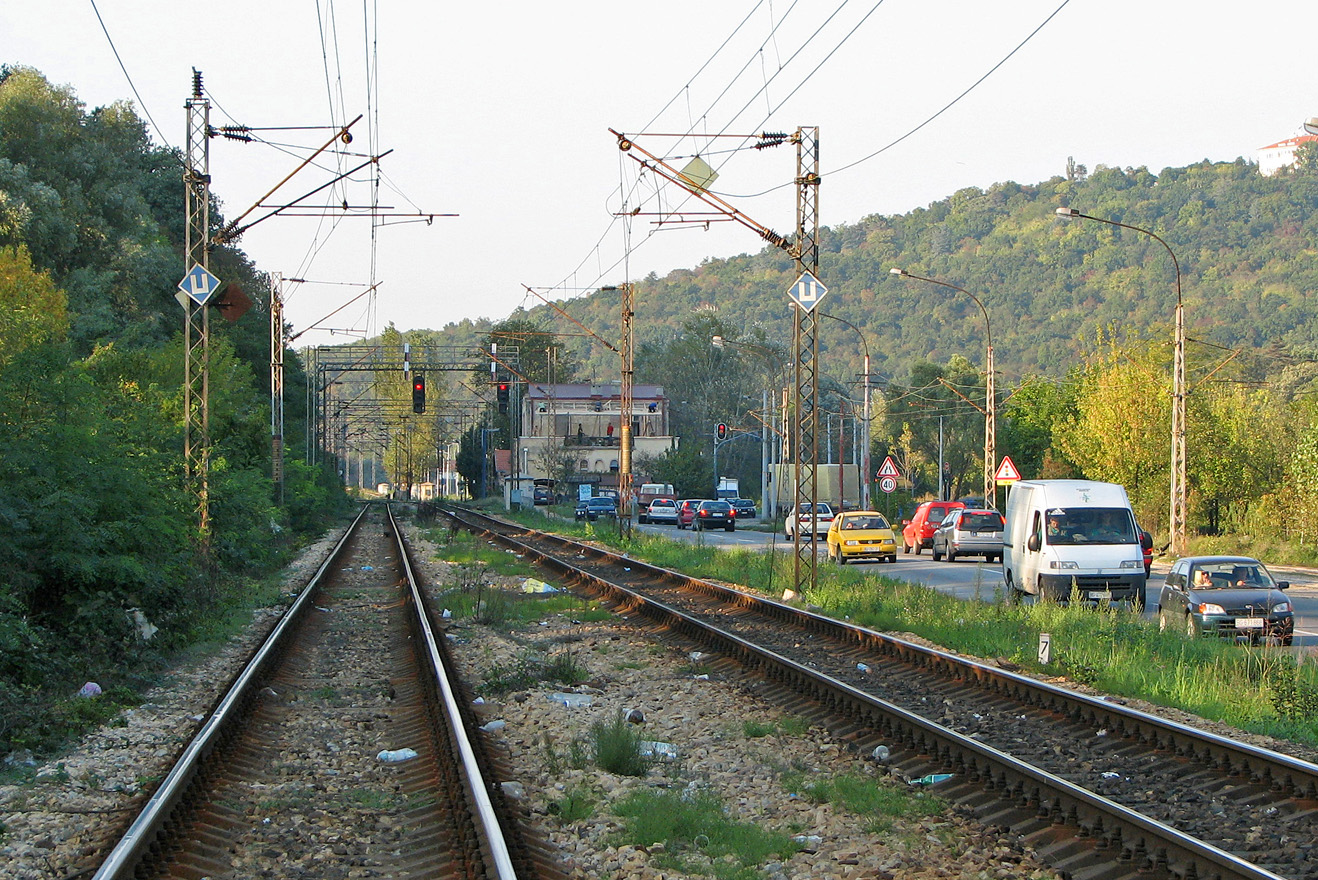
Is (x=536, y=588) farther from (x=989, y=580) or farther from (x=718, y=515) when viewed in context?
(x=718, y=515)

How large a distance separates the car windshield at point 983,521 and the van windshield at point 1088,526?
16.4m

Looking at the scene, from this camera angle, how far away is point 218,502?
87.1 feet

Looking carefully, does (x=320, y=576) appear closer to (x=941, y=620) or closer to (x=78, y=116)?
(x=941, y=620)

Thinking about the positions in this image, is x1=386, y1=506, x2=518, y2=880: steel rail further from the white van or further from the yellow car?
the yellow car

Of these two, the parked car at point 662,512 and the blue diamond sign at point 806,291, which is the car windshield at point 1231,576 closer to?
the blue diamond sign at point 806,291

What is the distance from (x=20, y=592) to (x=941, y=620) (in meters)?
12.9

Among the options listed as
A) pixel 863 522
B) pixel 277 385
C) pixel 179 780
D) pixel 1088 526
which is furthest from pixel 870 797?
pixel 277 385

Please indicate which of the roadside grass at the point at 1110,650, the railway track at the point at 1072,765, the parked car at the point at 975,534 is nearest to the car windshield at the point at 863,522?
the parked car at the point at 975,534

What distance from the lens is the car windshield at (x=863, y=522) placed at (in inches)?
1538

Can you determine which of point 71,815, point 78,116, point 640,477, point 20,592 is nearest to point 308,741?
point 71,815

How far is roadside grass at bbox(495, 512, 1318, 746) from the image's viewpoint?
39.8 ft

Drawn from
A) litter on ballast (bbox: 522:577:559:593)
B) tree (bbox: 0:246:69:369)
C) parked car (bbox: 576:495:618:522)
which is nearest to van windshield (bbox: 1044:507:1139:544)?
litter on ballast (bbox: 522:577:559:593)

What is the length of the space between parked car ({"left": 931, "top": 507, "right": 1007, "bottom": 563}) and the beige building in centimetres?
6281

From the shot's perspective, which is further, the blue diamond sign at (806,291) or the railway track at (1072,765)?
the blue diamond sign at (806,291)
